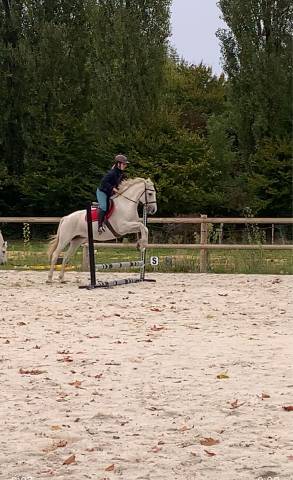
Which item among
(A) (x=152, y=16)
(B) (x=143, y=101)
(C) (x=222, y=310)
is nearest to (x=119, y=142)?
(B) (x=143, y=101)

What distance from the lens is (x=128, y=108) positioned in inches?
1323

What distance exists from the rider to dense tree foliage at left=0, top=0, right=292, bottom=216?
18868mm

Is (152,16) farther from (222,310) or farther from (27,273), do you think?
(222,310)

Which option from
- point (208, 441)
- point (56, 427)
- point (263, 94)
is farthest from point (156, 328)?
point (263, 94)

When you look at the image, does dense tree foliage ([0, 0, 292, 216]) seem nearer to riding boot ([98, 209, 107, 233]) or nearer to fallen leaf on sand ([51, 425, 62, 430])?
riding boot ([98, 209, 107, 233])

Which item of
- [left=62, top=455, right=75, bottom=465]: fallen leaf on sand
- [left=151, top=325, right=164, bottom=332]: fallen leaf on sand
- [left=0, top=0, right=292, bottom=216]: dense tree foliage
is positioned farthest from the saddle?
[left=0, top=0, right=292, bottom=216]: dense tree foliage

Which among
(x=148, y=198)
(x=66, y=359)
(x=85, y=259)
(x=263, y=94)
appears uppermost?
(x=263, y=94)

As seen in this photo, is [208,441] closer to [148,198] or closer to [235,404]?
[235,404]

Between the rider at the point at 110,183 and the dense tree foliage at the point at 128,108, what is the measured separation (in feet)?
61.9

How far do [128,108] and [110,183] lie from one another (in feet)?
69.0

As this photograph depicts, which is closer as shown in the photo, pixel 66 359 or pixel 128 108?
pixel 66 359

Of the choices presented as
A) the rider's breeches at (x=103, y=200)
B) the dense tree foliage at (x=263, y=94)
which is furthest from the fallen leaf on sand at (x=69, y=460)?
the dense tree foliage at (x=263, y=94)

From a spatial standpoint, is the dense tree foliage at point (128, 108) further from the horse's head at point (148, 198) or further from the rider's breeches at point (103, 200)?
the rider's breeches at point (103, 200)

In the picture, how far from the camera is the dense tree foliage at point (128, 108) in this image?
32688 millimetres
